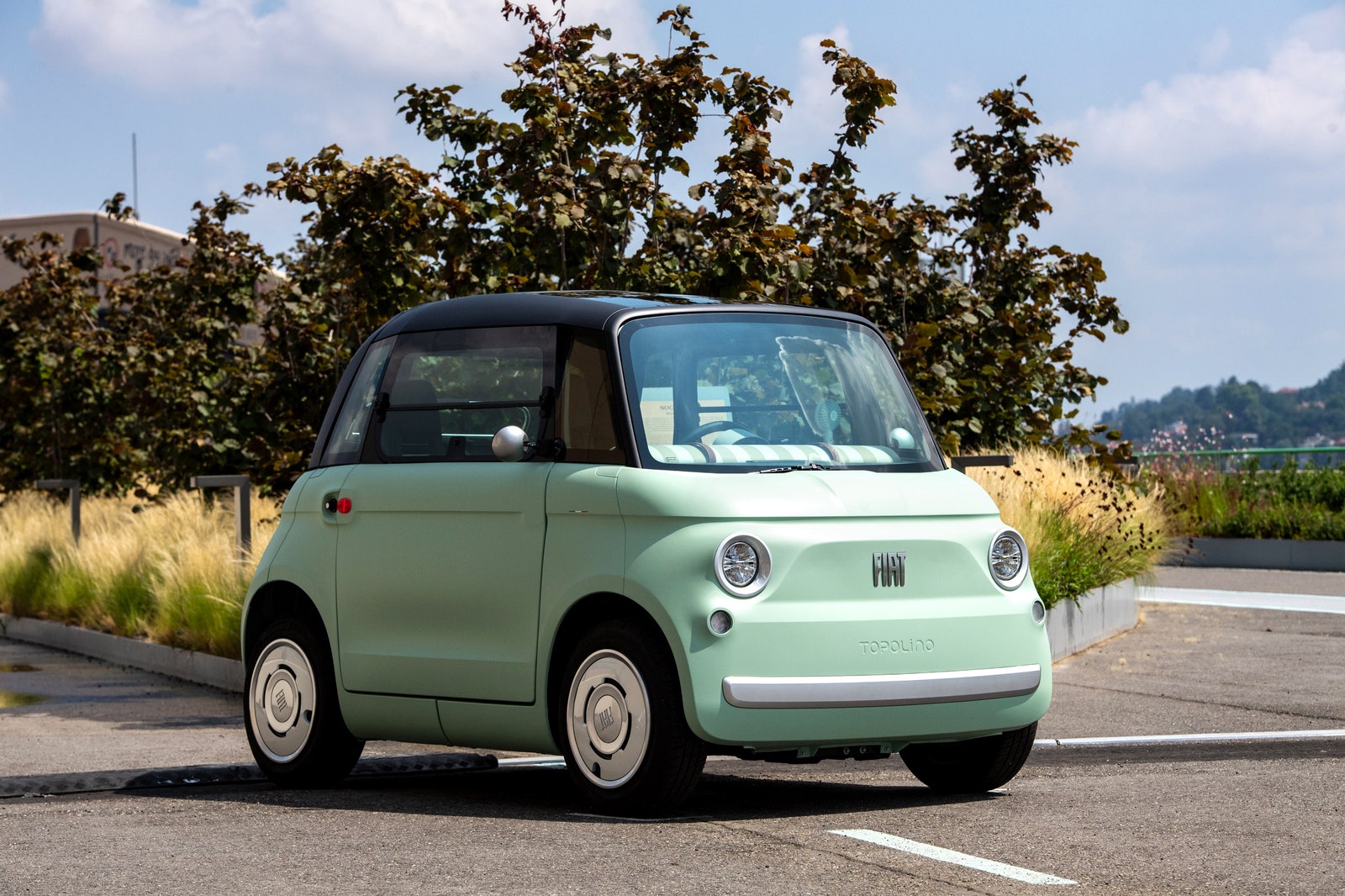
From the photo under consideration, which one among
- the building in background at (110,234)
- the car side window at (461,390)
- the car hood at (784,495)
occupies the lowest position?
the car hood at (784,495)

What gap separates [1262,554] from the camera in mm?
23656

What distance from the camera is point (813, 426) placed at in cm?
774

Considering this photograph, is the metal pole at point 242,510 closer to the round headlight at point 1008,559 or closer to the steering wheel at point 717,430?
the steering wheel at point 717,430

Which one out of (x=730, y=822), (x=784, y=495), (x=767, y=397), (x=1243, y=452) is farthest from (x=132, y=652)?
(x=1243, y=452)

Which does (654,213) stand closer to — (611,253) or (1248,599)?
(611,253)

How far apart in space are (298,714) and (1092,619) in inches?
305

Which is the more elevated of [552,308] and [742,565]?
[552,308]

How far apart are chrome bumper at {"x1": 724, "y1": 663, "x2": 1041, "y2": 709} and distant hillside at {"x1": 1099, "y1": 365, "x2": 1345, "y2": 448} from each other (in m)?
13.4

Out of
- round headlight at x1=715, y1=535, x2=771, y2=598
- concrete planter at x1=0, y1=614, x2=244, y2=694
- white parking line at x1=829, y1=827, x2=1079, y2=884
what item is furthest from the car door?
concrete planter at x1=0, y1=614, x2=244, y2=694

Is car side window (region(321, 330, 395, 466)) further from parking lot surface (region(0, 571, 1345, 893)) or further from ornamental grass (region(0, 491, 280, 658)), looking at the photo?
ornamental grass (region(0, 491, 280, 658))

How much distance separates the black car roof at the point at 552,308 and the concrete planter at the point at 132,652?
15.1 ft

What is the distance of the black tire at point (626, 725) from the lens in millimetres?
6859

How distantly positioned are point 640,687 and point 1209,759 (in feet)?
10.4

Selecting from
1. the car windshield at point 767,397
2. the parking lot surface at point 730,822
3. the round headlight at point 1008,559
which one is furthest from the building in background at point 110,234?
the round headlight at point 1008,559
